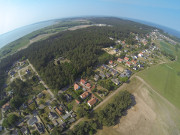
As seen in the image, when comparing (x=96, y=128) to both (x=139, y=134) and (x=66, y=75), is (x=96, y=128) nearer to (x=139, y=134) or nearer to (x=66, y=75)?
(x=139, y=134)

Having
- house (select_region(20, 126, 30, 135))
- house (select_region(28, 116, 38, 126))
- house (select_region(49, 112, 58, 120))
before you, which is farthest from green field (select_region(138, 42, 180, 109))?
house (select_region(20, 126, 30, 135))

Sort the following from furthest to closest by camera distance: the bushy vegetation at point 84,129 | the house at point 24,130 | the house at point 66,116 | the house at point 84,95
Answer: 1. the house at point 84,95
2. the house at point 66,116
3. the house at point 24,130
4. the bushy vegetation at point 84,129

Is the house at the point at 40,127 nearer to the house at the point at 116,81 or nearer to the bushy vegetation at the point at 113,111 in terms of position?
the bushy vegetation at the point at 113,111

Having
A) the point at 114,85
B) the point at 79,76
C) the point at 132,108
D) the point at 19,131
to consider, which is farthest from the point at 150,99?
the point at 19,131

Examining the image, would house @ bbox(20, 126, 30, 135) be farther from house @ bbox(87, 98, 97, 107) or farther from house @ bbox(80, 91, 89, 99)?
house @ bbox(87, 98, 97, 107)

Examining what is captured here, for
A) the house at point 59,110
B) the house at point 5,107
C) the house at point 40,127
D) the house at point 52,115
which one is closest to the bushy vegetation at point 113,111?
the house at point 59,110

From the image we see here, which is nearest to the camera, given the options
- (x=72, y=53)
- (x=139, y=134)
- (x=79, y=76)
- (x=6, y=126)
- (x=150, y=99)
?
(x=139, y=134)
